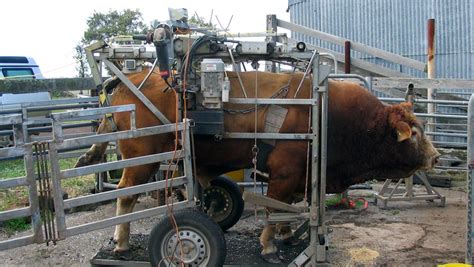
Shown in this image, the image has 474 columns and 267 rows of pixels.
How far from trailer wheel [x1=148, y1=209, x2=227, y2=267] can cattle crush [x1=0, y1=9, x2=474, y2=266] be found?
1 centimetres

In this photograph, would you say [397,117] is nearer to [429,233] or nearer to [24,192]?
[429,233]

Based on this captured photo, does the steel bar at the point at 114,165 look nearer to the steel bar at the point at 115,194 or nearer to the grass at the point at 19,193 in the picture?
the steel bar at the point at 115,194

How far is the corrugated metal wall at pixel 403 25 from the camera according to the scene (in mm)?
14805

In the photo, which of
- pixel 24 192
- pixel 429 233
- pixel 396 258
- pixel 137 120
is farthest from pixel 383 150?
pixel 24 192

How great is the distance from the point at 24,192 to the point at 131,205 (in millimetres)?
3896

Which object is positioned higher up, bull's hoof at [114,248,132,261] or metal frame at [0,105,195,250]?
metal frame at [0,105,195,250]

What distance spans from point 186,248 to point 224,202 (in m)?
2.17

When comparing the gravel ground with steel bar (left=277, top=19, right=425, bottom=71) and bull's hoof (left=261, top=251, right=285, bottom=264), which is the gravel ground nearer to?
bull's hoof (left=261, top=251, right=285, bottom=264)

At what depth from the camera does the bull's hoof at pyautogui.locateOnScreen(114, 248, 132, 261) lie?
6.38m

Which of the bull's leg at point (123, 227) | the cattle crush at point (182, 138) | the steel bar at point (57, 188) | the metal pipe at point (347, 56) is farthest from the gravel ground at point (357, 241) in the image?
the metal pipe at point (347, 56)

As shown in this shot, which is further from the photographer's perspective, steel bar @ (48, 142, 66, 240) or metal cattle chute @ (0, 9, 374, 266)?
metal cattle chute @ (0, 9, 374, 266)

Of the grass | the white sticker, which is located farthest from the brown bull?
the grass

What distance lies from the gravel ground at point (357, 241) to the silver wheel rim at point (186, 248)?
73 cm

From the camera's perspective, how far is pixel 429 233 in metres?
7.58
